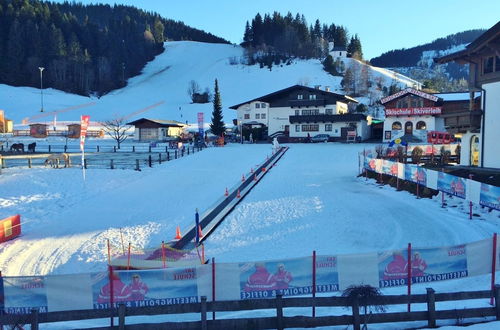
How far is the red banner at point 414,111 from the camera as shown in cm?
5118

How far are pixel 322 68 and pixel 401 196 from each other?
118713 mm

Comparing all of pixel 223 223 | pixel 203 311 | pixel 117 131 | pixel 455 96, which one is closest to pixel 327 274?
pixel 203 311

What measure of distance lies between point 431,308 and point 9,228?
14.8 metres

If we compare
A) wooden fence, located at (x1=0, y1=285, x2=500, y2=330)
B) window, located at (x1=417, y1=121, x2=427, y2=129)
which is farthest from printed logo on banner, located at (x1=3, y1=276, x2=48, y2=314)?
window, located at (x1=417, y1=121, x2=427, y2=129)

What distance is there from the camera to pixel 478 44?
2233 centimetres

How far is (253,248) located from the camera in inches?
538

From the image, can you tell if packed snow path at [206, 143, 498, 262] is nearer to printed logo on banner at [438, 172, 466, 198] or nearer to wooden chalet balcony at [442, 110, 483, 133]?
printed logo on banner at [438, 172, 466, 198]

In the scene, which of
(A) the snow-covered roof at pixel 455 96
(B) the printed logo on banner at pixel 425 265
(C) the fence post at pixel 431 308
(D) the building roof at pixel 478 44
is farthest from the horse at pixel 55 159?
(A) the snow-covered roof at pixel 455 96

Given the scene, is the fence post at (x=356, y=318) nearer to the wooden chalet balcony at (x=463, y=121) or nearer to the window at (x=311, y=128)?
the wooden chalet balcony at (x=463, y=121)

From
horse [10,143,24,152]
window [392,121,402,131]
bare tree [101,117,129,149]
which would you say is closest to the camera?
horse [10,143,24,152]

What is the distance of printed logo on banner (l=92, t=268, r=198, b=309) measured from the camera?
26.8 feet

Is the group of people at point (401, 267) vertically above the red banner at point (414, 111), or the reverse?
the red banner at point (414, 111)

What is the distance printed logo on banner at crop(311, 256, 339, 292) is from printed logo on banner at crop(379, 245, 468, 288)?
99cm

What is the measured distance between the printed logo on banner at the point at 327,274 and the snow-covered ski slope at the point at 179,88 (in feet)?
294
